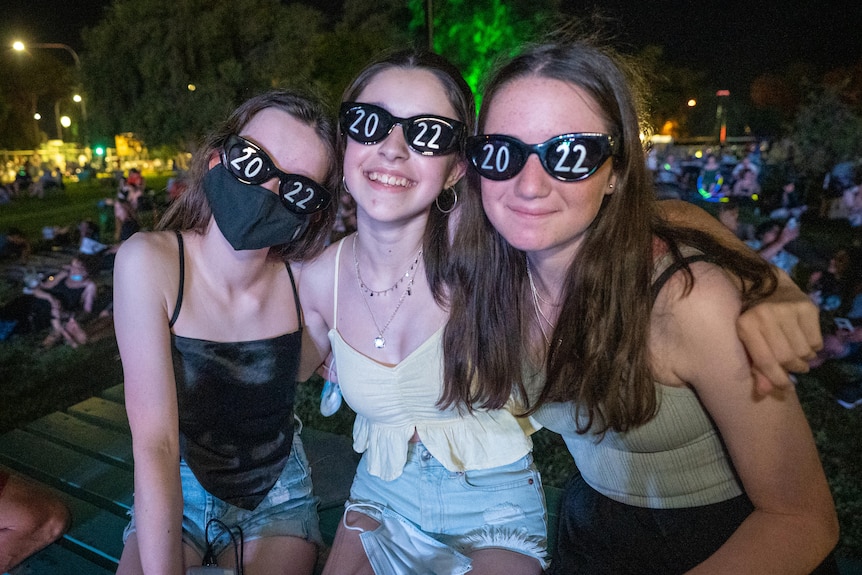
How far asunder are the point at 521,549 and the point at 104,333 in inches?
284

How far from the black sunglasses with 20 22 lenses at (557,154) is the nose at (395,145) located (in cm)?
38

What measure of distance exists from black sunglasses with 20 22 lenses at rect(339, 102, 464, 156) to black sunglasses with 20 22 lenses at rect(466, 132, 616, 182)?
0.32m

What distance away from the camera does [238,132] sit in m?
2.23

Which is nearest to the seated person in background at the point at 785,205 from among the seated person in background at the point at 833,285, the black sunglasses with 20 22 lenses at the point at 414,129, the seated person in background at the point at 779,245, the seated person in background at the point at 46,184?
the seated person in background at the point at 779,245

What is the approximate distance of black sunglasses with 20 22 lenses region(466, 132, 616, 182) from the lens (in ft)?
5.58

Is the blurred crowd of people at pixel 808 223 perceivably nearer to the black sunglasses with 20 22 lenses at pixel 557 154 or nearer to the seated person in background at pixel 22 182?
the black sunglasses with 20 22 lenses at pixel 557 154

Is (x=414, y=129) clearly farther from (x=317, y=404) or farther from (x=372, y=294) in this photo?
(x=317, y=404)

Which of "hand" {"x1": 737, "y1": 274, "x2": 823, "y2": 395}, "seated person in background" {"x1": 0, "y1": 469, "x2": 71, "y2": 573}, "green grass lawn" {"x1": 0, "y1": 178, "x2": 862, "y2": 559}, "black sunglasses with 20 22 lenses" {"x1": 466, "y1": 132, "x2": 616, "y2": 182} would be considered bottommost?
"green grass lawn" {"x1": 0, "y1": 178, "x2": 862, "y2": 559}

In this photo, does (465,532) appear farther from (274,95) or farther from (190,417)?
(274,95)

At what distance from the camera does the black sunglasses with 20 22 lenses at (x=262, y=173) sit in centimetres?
211

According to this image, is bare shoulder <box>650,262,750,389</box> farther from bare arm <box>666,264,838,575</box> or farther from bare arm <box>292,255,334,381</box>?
bare arm <box>292,255,334,381</box>

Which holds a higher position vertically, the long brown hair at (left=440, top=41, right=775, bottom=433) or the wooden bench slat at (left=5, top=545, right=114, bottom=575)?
the long brown hair at (left=440, top=41, right=775, bottom=433)

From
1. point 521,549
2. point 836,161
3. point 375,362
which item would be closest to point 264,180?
point 375,362

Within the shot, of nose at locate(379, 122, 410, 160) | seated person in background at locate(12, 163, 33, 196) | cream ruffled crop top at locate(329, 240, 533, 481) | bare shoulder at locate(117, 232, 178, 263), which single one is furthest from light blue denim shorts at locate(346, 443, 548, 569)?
seated person in background at locate(12, 163, 33, 196)
